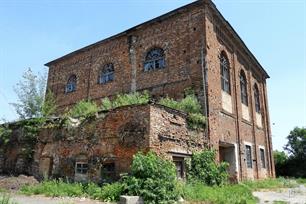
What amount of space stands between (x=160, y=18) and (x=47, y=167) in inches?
383

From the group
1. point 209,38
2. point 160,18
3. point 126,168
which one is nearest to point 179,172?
point 126,168

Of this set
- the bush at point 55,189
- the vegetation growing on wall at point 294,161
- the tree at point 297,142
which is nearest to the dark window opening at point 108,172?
the bush at point 55,189

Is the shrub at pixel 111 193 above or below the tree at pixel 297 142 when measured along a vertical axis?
below

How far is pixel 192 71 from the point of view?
1462 centimetres

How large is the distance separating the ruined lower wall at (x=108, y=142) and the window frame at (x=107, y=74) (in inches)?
216

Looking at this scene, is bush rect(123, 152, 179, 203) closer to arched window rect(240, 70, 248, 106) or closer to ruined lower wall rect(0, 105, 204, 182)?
ruined lower wall rect(0, 105, 204, 182)

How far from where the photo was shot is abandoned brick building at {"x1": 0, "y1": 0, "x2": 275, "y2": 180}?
1116 cm

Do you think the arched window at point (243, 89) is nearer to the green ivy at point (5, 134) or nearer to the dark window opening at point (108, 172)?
the dark window opening at point (108, 172)

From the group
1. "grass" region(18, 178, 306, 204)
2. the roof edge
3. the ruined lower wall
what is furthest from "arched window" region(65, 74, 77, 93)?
"grass" region(18, 178, 306, 204)

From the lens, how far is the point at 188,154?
1212cm

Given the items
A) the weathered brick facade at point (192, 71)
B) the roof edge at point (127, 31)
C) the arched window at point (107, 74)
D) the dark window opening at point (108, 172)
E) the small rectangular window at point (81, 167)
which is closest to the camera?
the dark window opening at point (108, 172)

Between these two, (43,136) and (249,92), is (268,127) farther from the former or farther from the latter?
(43,136)

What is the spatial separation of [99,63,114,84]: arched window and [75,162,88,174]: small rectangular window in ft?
23.0

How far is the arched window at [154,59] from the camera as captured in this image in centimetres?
1603
